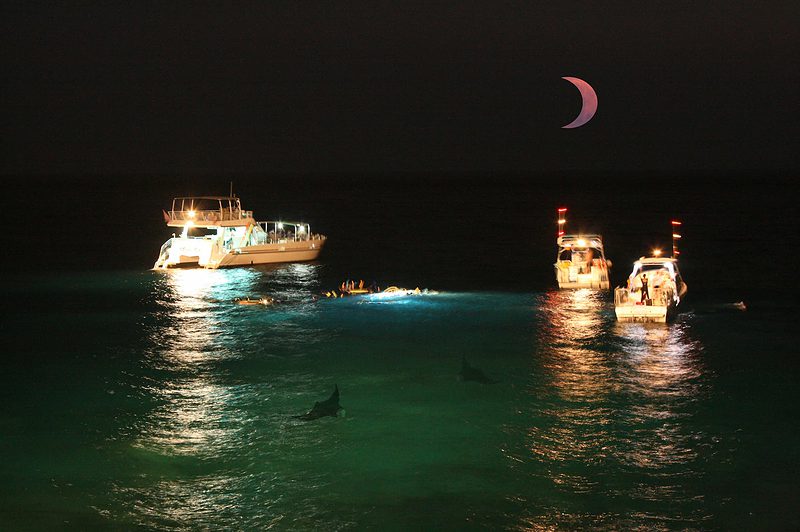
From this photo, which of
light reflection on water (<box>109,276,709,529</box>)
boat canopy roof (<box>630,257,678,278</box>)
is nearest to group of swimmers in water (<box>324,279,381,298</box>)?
light reflection on water (<box>109,276,709,529</box>)

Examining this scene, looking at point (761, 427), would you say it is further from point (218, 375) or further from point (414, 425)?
point (218, 375)

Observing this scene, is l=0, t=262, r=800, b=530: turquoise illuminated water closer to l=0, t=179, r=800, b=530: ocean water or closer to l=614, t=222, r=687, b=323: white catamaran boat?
l=0, t=179, r=800, b=530: ocean water

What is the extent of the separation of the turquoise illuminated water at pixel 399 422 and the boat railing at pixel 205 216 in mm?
21043

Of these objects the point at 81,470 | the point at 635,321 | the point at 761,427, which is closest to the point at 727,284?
the point at 635,321

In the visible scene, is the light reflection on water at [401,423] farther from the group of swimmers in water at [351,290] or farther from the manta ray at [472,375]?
the group of swimmers in water at [351,290]

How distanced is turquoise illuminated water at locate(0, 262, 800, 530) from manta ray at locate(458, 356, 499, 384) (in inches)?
16.9

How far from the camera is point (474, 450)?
81.9 ft

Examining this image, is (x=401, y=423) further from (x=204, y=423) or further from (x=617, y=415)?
(x=617, y=415)

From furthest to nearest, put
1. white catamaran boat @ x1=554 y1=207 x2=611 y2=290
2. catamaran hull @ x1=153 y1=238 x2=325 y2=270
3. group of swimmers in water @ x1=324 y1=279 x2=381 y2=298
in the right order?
catamaran hull @ x1=153 y1=238 x2=325 y2=270
group of swimmers in water @ x1=324 y1=279 x2=381 y2=298
white catamaran boat @ x1=554 y1=207 x2=611 y2=290

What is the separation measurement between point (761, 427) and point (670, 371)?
651cm

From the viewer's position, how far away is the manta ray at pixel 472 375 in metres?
32.4

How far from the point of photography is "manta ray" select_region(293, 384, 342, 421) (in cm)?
2777

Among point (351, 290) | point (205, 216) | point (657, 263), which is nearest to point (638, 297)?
point (657, 263)

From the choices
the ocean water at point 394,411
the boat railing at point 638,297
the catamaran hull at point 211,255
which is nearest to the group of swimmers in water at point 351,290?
the ocean water at point 394,411
